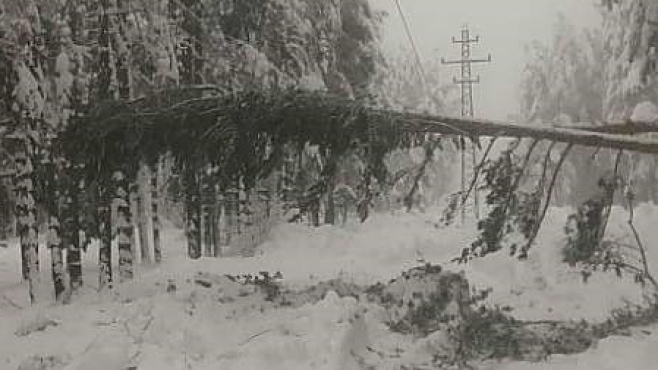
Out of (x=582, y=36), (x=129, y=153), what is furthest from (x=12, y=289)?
(x=582, y=36)

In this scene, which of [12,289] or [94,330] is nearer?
[94,330]

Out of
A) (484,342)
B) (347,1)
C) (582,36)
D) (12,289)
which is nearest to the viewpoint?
(484,342)

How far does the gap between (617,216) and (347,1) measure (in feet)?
42.1

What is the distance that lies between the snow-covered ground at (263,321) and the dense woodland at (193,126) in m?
1.39

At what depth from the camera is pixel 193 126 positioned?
1108 centimetres

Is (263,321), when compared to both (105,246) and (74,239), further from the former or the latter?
(74,239)

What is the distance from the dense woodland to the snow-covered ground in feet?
4.56

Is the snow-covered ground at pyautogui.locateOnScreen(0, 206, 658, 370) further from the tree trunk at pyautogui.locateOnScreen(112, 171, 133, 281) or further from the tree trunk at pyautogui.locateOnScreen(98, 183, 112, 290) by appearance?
the tree trunk at pyautogui.locateOnScreen(98, 183, 112, 290)

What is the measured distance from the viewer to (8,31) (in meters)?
13.4

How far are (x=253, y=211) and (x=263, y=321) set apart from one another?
1235 centimetres

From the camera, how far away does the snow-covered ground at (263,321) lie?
8711 mm

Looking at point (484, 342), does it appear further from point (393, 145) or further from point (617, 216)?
point (617, 216)

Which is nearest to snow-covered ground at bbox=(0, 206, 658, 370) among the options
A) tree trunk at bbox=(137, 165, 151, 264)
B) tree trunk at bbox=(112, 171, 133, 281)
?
tree trunk at bbox=(112, 171, 133, 281)

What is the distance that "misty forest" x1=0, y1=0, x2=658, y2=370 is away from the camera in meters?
9.62
